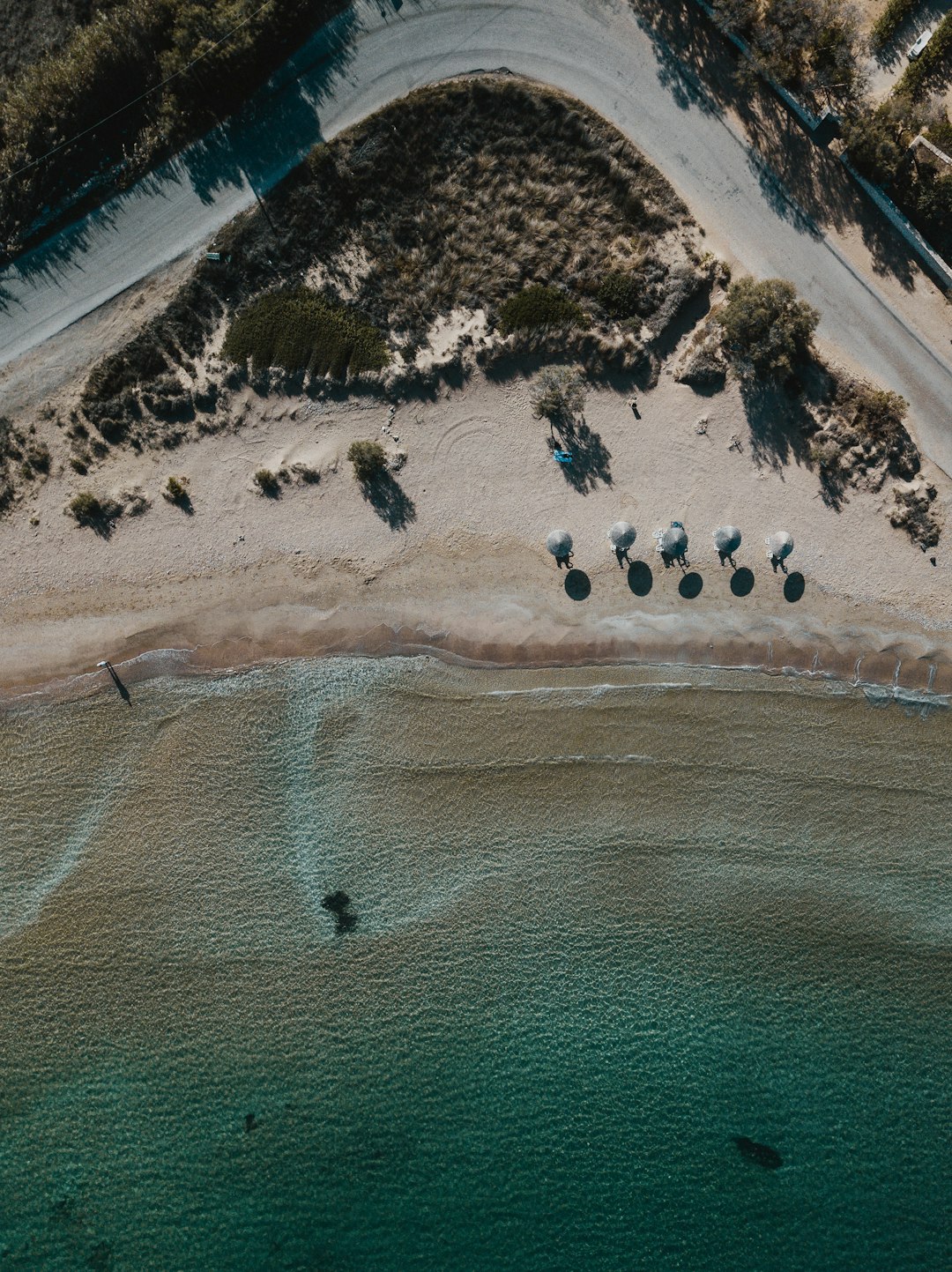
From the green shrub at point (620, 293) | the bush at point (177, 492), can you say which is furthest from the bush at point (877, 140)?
the bush at point (177, 492)

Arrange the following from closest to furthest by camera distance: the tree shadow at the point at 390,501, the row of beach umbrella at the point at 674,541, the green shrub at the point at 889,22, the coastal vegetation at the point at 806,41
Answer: the coastal vegetation at the point at 806,41 < the row of beach umbrella at the point at 674,541 < the green shrub at the point at 889,22 < the tree shadow at the point at 390,501

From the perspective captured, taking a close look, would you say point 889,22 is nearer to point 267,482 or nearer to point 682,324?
point 682,324

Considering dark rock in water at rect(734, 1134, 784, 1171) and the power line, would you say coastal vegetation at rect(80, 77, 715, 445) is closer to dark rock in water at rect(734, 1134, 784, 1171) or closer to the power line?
the power line

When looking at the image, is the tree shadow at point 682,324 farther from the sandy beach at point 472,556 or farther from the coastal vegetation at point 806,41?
the coastal vegetation at point 806,41

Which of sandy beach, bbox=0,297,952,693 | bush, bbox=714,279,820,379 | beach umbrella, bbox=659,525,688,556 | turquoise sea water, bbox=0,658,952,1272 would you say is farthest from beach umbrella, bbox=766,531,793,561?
bush, bbox=714,279,820,379

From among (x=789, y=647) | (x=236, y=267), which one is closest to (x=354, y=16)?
(x=236, y=267)

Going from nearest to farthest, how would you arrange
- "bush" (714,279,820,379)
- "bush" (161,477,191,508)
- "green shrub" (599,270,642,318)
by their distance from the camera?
"bush" (714,279,820,379), "green shrub" (599,270,642,318), "bush" (161,477,191,508)
